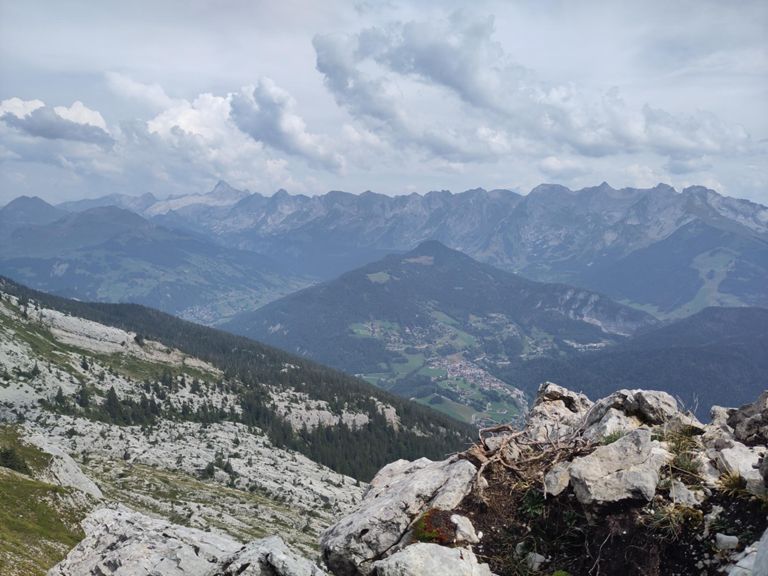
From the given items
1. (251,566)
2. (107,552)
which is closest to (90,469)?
(107,552)

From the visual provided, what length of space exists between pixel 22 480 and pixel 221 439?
107 metres

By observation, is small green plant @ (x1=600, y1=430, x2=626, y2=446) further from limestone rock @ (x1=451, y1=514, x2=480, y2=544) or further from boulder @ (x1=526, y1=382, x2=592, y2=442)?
limestone rock @ (x1=451, y1=514, x2=480, y2=544)

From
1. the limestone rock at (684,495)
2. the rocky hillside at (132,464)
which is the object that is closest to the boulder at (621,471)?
the limestone rock at (684,495)

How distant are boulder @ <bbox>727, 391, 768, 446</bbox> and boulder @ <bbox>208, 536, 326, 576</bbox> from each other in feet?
49.4

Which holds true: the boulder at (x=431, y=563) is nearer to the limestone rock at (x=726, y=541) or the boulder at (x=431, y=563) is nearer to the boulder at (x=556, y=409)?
the limestone rock at (x=726, y=541)

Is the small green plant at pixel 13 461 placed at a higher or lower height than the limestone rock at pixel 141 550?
lower

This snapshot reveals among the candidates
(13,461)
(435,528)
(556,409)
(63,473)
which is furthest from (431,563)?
(63,473)

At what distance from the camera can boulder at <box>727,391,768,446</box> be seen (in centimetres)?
1664

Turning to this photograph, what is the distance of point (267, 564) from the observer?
1670cm

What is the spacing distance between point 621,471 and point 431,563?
5908mm

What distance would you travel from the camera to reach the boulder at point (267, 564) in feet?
53.9

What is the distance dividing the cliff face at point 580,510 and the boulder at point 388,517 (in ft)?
0.12

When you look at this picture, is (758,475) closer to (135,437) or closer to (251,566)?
(251,566)

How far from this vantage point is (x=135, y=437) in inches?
5531
